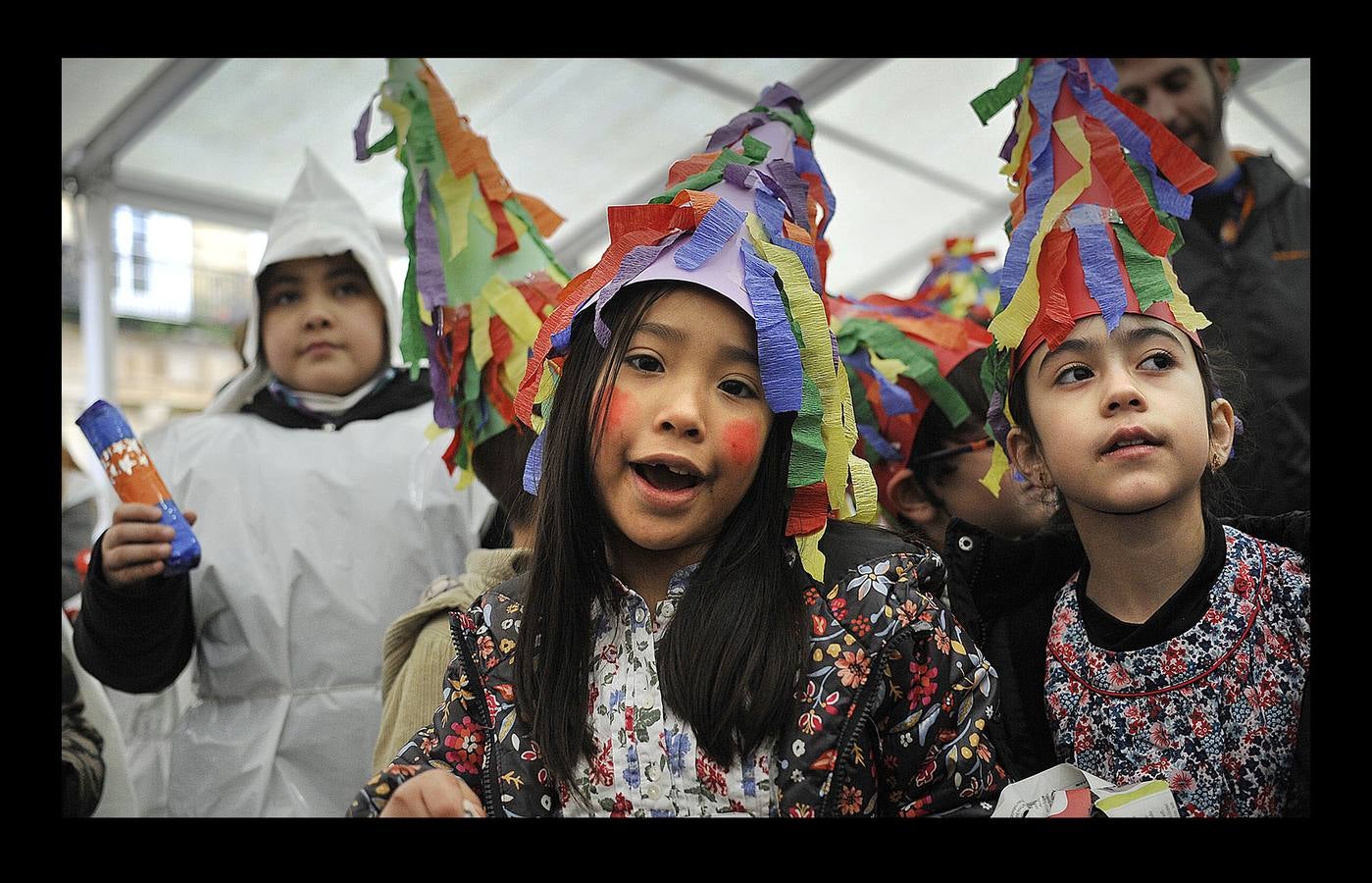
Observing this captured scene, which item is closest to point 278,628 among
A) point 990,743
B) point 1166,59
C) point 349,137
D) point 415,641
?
point 415,641

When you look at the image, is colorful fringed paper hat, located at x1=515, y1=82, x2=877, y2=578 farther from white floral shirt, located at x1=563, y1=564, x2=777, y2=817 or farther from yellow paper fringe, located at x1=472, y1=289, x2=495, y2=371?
yellow paper fringe, located at x1=472, y1=289, x2=495, y2=371

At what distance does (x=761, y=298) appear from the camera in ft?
4.13

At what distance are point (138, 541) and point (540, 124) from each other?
9.03 feet

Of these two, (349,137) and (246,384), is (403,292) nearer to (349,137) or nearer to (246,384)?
A: (246,384)

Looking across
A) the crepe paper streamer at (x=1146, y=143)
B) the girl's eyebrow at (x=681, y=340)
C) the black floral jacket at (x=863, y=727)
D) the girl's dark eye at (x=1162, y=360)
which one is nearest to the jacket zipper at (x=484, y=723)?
the black floral jacket at (x=863, y=727)

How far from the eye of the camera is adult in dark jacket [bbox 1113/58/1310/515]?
1.88 meters

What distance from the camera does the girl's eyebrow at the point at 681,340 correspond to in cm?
125

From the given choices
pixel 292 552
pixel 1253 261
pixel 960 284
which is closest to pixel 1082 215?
pixel 1253 261

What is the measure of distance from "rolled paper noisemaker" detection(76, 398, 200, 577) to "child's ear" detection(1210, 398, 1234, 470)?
1328mm

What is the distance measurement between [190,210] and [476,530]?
250cm

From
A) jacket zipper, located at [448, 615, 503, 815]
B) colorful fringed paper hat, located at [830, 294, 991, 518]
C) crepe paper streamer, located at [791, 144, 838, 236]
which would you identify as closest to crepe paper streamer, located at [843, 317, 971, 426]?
colorful fringed paper hat, located at [830, 294, 991, 518]

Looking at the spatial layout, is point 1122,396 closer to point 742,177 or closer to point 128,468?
point 742,177

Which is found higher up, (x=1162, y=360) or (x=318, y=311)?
(x=318, y=311)

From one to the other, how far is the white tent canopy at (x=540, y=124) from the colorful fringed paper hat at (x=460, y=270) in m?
1.54
